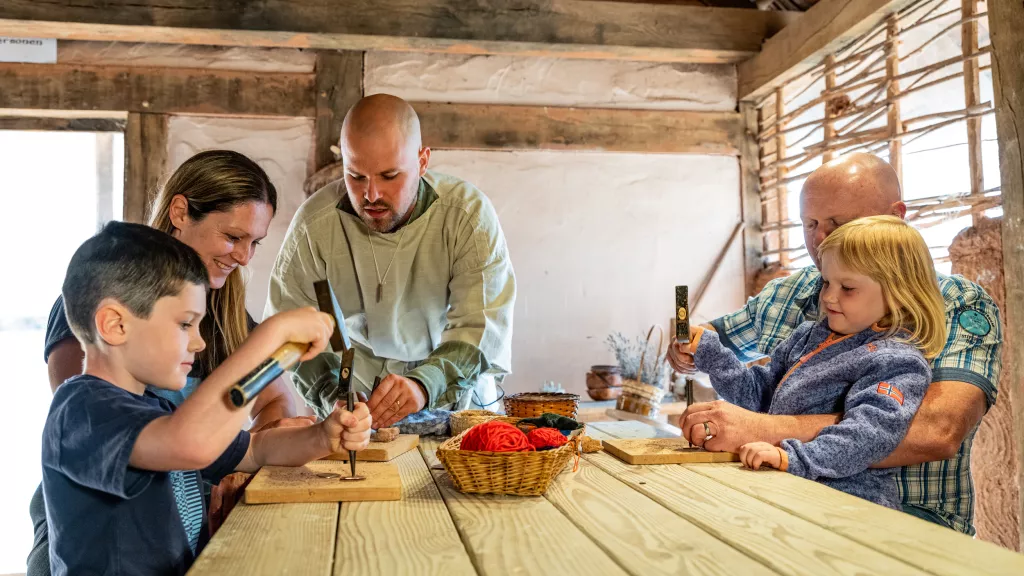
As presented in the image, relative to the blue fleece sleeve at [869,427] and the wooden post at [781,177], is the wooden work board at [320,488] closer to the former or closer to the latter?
the blue fleece sleeve at [869,427]

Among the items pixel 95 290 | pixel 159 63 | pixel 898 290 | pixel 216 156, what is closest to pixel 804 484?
pixel 898 290

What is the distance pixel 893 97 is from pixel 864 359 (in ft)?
7.93

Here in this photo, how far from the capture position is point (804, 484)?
144cm

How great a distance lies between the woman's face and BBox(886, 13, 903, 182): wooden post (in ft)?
9.48

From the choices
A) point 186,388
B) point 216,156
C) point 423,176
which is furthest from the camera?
point 423,176

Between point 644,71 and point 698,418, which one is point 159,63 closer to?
point 644,71

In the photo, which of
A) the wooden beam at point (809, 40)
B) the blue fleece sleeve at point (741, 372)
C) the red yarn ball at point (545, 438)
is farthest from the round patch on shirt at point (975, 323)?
the wooden beam at point (809, 40)

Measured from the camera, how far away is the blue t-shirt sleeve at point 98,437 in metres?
1.17

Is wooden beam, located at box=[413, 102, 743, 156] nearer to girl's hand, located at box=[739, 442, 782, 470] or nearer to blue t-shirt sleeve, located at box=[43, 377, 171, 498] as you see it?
girl's hand, located at box=[739, 442, 782, 470]

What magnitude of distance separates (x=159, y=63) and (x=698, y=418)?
3734 millimetres

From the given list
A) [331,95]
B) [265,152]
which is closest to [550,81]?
[331,95]

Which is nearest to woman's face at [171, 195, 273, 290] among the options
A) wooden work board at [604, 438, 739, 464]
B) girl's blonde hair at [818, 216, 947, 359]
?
wooden work board at [604, 438, 739, 464]

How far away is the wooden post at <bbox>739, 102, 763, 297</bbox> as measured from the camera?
15.7 ft

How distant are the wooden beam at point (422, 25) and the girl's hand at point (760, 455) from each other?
3.03 m
